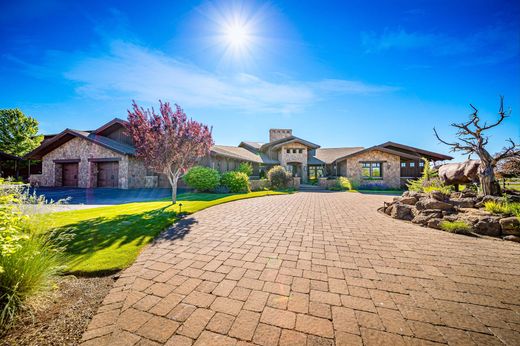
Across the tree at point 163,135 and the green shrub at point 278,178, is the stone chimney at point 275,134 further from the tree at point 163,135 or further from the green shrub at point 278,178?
the tree at point 163,135

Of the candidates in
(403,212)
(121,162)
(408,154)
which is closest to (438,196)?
(403,212)

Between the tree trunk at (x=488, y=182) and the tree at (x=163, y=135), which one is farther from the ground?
the tree at (x=163, y=135)

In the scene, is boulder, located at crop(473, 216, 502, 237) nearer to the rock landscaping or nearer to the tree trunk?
the rock landscaping

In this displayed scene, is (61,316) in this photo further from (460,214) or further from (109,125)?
(109,125)

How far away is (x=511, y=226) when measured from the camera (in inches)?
179

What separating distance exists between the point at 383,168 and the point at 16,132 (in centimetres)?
4791

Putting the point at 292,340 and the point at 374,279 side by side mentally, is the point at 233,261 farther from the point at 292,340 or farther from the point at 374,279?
the point at 374,279

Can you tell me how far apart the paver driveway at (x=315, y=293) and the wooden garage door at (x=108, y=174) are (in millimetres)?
15033

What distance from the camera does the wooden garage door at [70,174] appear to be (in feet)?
55.1

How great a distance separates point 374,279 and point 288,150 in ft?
76.2

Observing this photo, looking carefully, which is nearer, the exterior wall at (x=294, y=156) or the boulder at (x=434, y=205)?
the boulder at (x=434, y=205)

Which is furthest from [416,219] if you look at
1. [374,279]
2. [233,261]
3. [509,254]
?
[233,261]

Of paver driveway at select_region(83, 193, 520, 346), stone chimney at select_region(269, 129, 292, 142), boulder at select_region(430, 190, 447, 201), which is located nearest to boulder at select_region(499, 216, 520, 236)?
paver driveway at select_region(83, 193, 520, 346)

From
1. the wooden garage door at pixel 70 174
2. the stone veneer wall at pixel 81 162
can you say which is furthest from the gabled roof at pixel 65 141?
the wooden garage door at pixel 70 174
